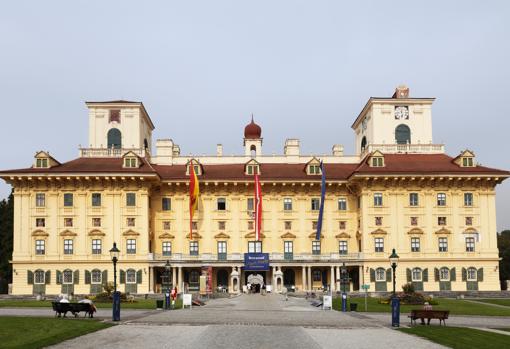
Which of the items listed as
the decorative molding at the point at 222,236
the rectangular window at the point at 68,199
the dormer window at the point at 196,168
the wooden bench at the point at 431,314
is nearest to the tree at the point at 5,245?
the rectangular window at the point at 68,199

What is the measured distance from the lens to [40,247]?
249ft

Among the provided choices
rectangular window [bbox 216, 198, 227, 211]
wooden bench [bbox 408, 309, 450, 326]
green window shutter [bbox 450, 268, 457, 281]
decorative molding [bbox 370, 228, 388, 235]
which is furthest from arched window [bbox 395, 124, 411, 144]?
wooden bench [bbox 408, 309, 450, 326]

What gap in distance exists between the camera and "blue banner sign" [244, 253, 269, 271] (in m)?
76.7

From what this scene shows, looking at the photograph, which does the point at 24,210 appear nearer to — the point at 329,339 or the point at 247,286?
the point at 247,286

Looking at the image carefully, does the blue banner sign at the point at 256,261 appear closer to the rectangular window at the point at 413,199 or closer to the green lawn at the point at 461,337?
the rectangular window at the point at 413,199

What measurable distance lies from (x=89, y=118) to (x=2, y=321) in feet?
192

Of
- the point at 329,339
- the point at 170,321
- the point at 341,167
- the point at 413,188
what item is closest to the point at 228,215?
the point at 341,167

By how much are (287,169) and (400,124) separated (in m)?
16.0

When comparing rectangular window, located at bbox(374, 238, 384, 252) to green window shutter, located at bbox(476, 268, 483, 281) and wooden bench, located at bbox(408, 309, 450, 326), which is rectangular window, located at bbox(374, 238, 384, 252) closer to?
green window shutter, located at bbox(476, 268, 483, 281)

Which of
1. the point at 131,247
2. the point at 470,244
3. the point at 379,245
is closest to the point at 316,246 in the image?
the point at 379,245

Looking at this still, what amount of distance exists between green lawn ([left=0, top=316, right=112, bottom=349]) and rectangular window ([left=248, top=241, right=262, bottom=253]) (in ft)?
154

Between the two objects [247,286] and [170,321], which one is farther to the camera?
[247,286]

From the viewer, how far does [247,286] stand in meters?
76.8

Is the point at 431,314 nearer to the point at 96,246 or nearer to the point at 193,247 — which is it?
the point at 193,247
